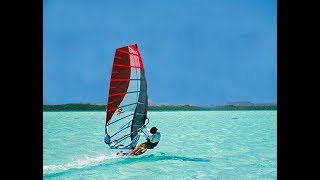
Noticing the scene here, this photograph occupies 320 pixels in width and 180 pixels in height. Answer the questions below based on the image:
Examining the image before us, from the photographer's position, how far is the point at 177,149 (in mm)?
3057

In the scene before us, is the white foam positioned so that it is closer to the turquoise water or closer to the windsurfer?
the turquoise water

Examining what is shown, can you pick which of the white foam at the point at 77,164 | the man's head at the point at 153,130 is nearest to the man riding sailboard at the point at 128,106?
the man's head at the point at 153,130

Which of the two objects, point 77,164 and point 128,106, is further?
point 128,106

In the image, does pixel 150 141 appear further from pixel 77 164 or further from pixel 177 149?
pixel 77 164

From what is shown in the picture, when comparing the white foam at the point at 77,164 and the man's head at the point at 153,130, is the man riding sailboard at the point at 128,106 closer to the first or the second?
the man's head at the point at 153,130

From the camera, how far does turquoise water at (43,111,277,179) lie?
2.95 m

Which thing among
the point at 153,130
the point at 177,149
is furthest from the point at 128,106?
the point at 177,149

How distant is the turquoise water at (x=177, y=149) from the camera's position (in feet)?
9.68
